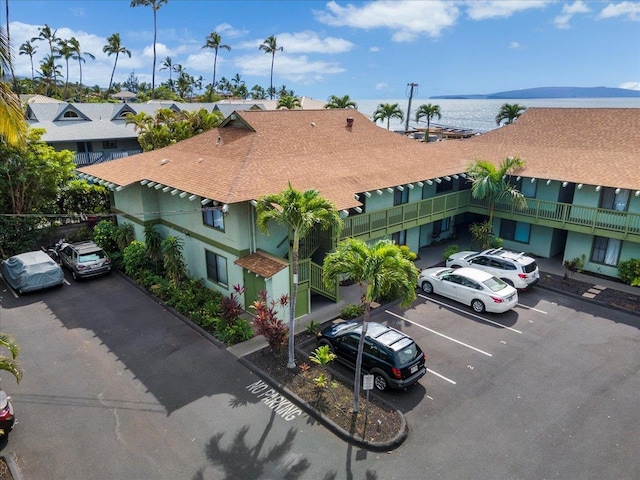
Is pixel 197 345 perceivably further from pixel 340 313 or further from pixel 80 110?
pixel 80 110

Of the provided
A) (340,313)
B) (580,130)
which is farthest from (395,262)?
(580,130)

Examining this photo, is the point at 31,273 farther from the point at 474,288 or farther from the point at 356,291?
the point at 474,288

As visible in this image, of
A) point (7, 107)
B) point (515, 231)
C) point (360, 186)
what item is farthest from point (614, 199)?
point (7, 107)

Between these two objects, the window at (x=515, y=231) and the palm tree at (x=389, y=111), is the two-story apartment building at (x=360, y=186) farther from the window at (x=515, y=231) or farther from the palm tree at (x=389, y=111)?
the palm tree at (x=389, y=111)

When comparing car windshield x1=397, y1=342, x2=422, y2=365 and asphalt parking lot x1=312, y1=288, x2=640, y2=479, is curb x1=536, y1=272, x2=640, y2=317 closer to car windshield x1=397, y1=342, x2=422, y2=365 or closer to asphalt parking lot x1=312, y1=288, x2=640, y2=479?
asphalt parking lot x1=312, y1=288, x2=640, y2=479

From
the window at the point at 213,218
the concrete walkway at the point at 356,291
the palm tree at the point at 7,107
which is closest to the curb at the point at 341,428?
the concrete walkway at the point at 356,291
